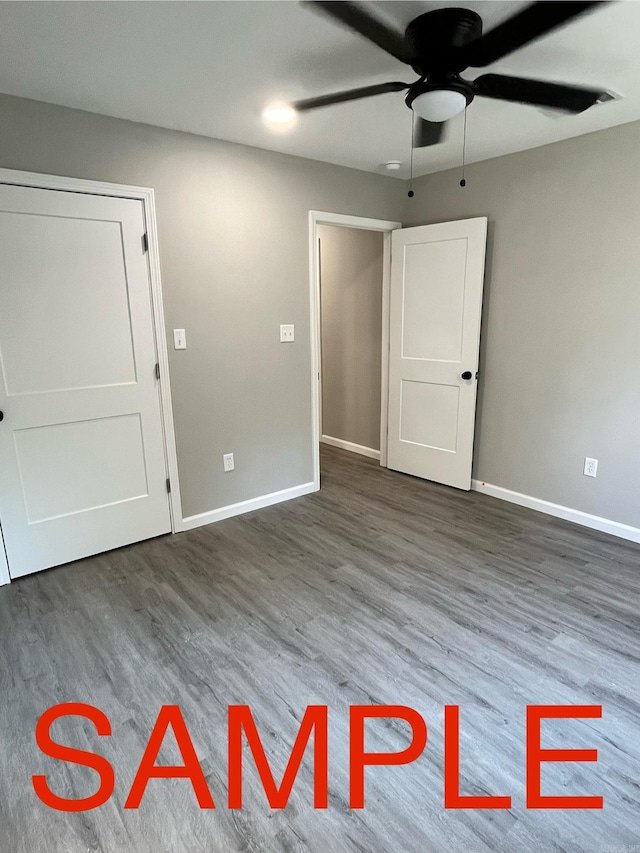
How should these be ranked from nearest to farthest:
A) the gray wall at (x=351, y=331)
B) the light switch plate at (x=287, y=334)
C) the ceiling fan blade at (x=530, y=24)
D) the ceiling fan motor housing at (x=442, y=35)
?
the ceiling fan blade at (x=530, y=24), the ceiling fan motor housing at (x=442, y=35), the light switch plate at (x=287, y=334), the gray wall at (x=351, y=331)

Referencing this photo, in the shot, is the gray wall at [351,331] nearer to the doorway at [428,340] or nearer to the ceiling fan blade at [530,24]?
the doorway at [428,340]

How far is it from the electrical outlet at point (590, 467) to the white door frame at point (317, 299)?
Answer: 1.69 metres

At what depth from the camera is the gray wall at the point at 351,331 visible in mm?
4473

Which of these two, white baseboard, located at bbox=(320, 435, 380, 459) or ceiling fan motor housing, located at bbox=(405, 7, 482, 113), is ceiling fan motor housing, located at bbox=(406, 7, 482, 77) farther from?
white baseboard, located at bbox=(320, 435, 380, 459)

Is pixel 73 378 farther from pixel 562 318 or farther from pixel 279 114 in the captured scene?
pixel 562 318

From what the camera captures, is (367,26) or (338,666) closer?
(367,26)

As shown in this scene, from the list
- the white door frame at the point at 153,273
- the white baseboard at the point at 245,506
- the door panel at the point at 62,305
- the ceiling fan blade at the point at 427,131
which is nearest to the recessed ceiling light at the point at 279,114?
the ceiling fan blade at the point at 427,131

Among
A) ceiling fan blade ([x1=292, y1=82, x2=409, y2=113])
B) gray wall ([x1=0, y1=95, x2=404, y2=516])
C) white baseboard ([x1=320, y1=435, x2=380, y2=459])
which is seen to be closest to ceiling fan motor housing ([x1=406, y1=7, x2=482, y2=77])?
ceiling fan blade ([x1=292, y1=82, x2=409, y2=113])

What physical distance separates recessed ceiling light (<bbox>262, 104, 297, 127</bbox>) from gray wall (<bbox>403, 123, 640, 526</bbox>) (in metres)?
1.57

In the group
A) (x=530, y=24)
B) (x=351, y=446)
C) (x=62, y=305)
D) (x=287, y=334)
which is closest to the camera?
(x=530, y=24)

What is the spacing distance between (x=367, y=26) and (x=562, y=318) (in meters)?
2.23

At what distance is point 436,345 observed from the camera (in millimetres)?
3838

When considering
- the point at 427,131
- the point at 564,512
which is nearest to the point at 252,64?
the point at 427,131

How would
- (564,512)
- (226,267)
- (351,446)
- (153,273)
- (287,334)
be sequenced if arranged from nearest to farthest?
(153,273), (226,267), (564,512), (287,334), (351,446)
